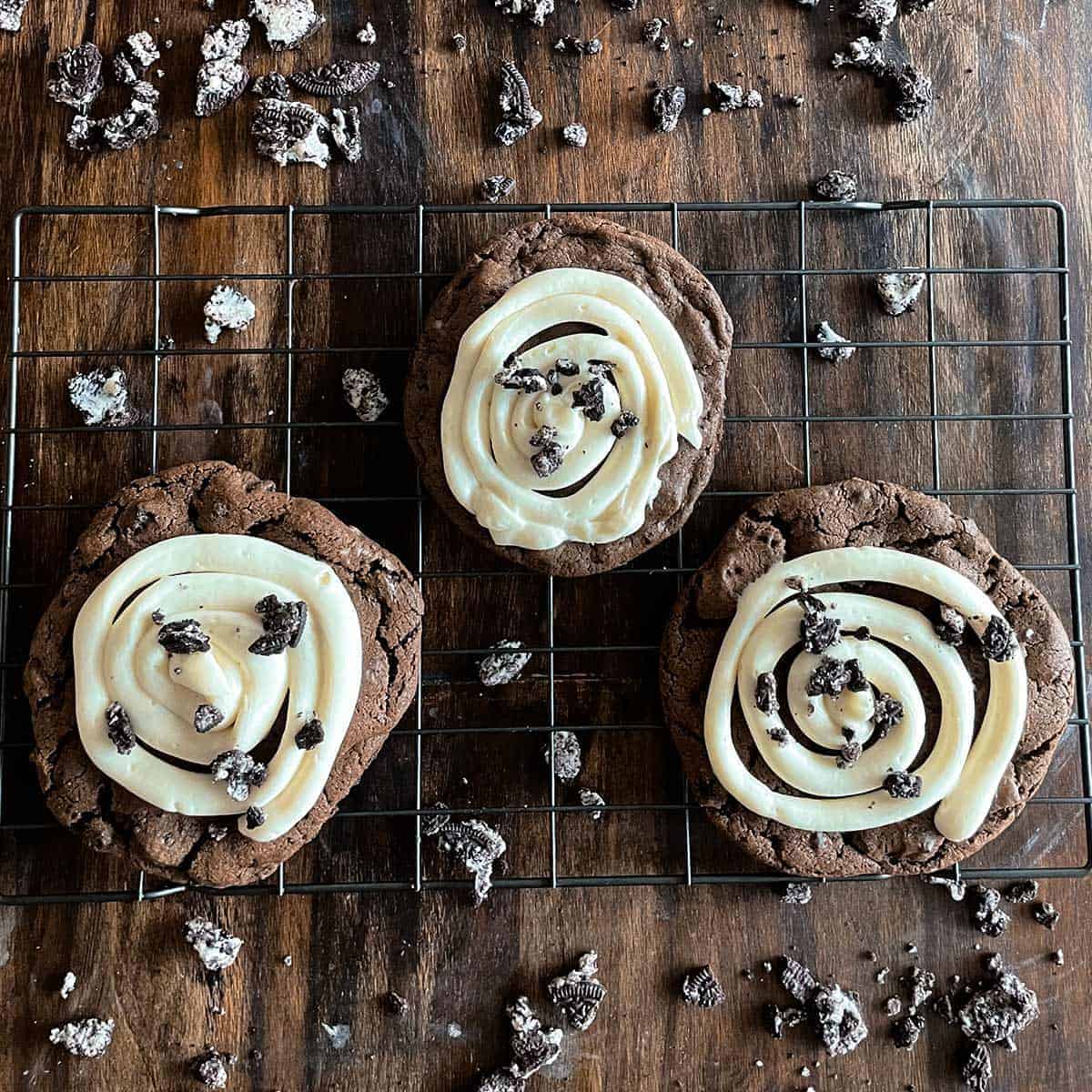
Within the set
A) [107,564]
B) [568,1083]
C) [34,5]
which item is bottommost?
[568,1083]

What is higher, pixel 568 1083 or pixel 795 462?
pixel 795 462

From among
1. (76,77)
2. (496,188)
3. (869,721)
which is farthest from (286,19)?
(869,721)

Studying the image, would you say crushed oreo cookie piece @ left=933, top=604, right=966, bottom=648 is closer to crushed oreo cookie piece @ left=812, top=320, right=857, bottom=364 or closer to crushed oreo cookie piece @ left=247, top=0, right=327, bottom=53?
crushed oreo cookie piece @ left=812, top=320, right=857, bottom=364

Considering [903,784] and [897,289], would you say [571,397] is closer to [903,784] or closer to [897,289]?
[897,289]

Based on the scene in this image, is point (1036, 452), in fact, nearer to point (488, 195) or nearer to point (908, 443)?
point (908, 443)

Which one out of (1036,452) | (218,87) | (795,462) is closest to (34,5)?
(218,87)

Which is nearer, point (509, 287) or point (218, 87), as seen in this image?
point (509, 287)
